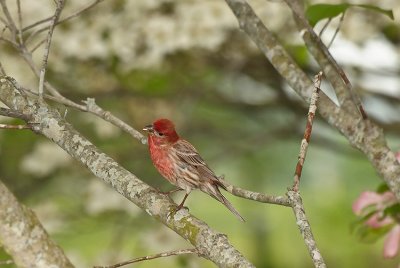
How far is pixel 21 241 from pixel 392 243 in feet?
6.33

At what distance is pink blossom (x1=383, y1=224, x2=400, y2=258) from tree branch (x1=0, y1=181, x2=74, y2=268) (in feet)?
5.46

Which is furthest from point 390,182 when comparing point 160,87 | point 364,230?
point 160,87

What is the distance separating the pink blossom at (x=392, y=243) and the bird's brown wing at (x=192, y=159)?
3.50 ft

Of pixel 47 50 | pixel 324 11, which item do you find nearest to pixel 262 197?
pixel 47 50

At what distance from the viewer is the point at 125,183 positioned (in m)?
3.41

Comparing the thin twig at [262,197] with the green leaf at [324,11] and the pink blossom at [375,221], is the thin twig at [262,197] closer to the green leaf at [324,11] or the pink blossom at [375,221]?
the pink blossom at [375,221]

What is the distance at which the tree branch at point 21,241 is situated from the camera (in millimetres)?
3891

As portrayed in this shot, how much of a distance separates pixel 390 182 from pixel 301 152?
934mm

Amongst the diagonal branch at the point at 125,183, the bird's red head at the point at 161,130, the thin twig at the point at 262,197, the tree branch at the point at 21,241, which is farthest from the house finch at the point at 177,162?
the tree branch at the point at 21,241

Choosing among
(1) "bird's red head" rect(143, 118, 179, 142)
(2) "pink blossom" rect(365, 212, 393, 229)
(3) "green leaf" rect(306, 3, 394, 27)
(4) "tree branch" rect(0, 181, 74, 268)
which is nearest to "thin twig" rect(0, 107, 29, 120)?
(4) "tree branch" rect(0, 181, 74, 268)

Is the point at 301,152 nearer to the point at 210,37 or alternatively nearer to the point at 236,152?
the point at 210,37

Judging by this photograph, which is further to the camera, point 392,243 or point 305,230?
point 392,243

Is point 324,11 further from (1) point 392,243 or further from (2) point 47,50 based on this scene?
(2) point 47,50

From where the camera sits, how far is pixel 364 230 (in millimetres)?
4566
